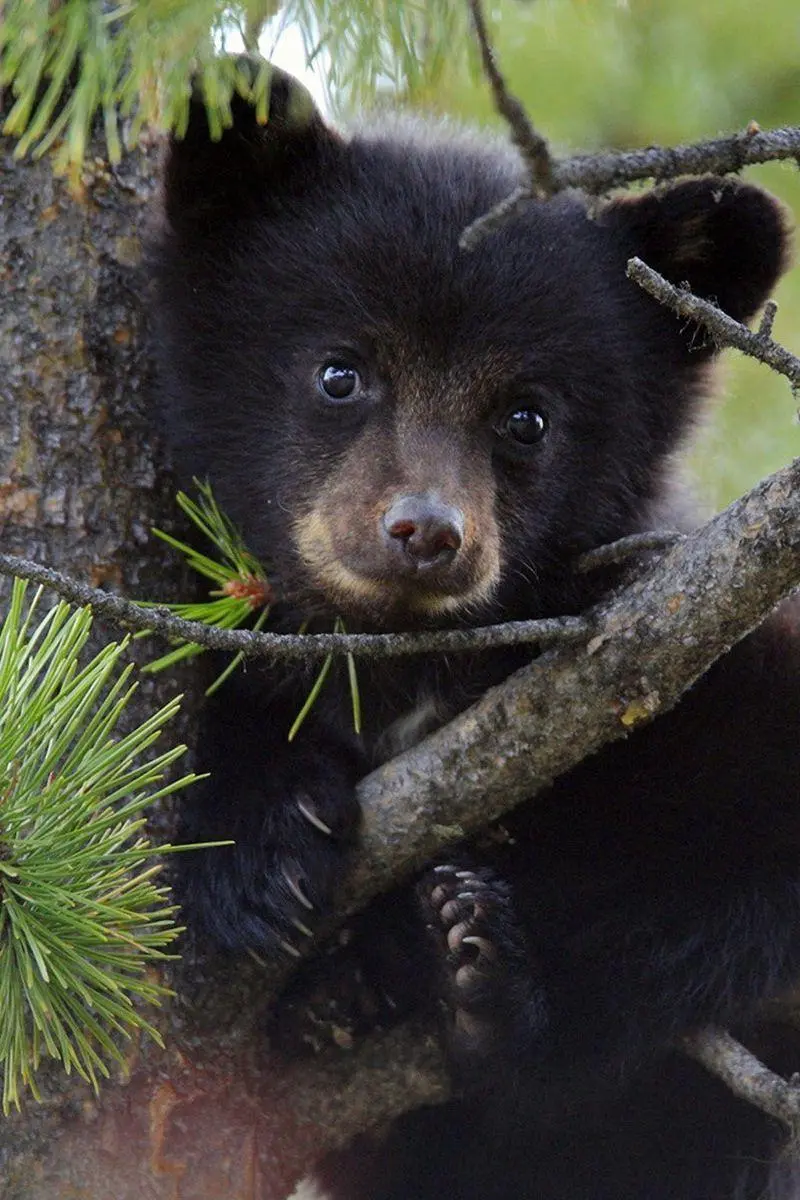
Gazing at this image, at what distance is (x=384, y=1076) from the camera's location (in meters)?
3.59

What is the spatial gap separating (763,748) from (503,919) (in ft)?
2.56

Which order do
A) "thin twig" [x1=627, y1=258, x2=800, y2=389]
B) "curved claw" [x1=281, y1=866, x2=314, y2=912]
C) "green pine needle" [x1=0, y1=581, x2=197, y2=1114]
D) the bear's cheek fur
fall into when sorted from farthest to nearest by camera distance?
"curved claw" [x1=281, y1=866, x2=314, y2=912], the bear's cheek fur, "green pine needle" [x1=0, y1=581, x2=197, y2=1114], "thin twig" [x1=627, y1=258, x2=800, y2=389]

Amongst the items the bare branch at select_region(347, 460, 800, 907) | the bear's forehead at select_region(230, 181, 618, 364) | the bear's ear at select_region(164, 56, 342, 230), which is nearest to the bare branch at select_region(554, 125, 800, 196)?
the bare branch at select_region(347, 460, 800, 907)

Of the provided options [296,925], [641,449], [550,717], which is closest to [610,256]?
[641,449]

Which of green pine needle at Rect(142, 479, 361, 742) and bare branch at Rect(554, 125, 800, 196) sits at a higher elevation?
bare branch at Rect(554, 125, 800, 196)

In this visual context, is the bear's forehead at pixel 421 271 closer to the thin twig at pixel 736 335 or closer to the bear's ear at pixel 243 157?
the bear's ear at pixel 243 157

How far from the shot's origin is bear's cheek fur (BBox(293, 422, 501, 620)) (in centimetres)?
319

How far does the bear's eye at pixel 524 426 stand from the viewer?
3672 millimetres

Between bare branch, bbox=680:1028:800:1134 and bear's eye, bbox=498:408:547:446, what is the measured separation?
143 cm

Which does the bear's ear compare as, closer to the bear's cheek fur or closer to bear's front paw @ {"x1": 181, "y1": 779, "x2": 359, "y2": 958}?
the bear's cheek fur

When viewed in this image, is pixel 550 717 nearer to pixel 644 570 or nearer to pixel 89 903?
pixel 644 570

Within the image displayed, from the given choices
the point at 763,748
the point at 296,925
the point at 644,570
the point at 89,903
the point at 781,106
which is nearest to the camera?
the point at 89,903

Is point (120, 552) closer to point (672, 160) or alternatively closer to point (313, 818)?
point (313, 818)

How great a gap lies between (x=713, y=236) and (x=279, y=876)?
186 centimetres
